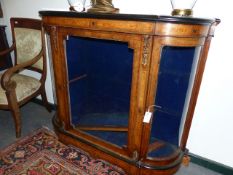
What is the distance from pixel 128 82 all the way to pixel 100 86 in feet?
1.00

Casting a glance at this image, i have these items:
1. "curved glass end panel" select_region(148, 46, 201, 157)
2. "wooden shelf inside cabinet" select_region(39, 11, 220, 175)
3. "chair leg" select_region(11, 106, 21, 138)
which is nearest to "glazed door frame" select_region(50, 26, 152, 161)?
"wooden shelf inside cabinet" select_region(39, 11, 220, 175)

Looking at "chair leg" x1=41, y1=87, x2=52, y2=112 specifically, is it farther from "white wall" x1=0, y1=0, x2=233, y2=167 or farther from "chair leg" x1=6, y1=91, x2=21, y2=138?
"white wall" x1=0, y1=0, x2=233, y2=167

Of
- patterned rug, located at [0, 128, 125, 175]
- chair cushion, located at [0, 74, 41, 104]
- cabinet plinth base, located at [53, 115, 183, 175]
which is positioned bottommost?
patterned rug, located at [0, 128, 125, 175]

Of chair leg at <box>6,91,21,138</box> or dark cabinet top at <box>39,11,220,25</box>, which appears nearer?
dark cabinet top at <box>39,11,220,25</box>

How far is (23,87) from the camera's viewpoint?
188 cm

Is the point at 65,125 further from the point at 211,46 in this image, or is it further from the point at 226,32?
the point at 226,32

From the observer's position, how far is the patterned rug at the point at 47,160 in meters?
1.54

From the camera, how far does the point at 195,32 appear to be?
1.03 m

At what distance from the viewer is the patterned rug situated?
154 centimetres

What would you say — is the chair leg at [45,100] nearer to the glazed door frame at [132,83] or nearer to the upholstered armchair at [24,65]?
the upholstered armchair at [24,65]

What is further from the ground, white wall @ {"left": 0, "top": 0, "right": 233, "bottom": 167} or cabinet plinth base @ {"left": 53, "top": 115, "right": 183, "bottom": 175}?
white wall @ {"left": 0, "top": 0, "right": 233, "bottom": 167}

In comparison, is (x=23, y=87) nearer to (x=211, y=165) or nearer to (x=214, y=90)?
(x=214, y=90)

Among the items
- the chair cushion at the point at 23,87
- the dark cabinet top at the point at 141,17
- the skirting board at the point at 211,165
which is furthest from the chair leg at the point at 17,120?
the skirting board at the point at 211,165

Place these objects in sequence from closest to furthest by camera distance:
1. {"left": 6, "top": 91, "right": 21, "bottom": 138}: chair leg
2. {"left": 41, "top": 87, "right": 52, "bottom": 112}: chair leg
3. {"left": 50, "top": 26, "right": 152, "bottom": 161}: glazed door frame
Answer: {"left": 50, "top": 26, "right": 152, "bottom": 161}: glazed door frame < {"left": 6, "top": 91, "right": 21, "bottom": 138}: chair leg < {"left": 41, "top": 87, "right": 52, "bottom": 112}: chair leg
